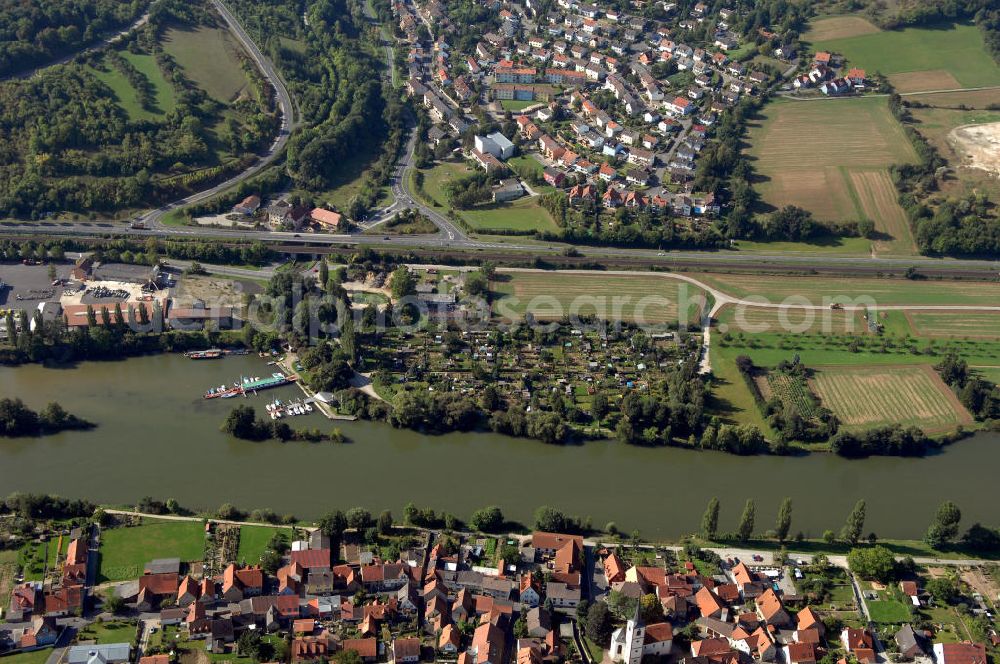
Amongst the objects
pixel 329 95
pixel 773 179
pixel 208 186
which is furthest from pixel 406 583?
pixel 329 95

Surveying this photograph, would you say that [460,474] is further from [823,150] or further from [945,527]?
[823,150]

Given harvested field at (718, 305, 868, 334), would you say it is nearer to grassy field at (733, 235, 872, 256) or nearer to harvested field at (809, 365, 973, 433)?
harvested field at (809, 365, 973, 433)

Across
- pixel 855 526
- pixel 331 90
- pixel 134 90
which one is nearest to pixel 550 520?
pixel 855 526

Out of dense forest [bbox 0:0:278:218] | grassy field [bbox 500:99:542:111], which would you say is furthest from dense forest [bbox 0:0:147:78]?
grassy field [bbox 500:99:542:111]

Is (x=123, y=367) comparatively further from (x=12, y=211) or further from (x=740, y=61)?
(x=740, y=61)

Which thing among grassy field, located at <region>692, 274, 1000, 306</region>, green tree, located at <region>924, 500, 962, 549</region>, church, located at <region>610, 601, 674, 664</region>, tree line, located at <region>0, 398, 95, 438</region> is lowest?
church, located at <region>610, 601, 674, 664</region>
